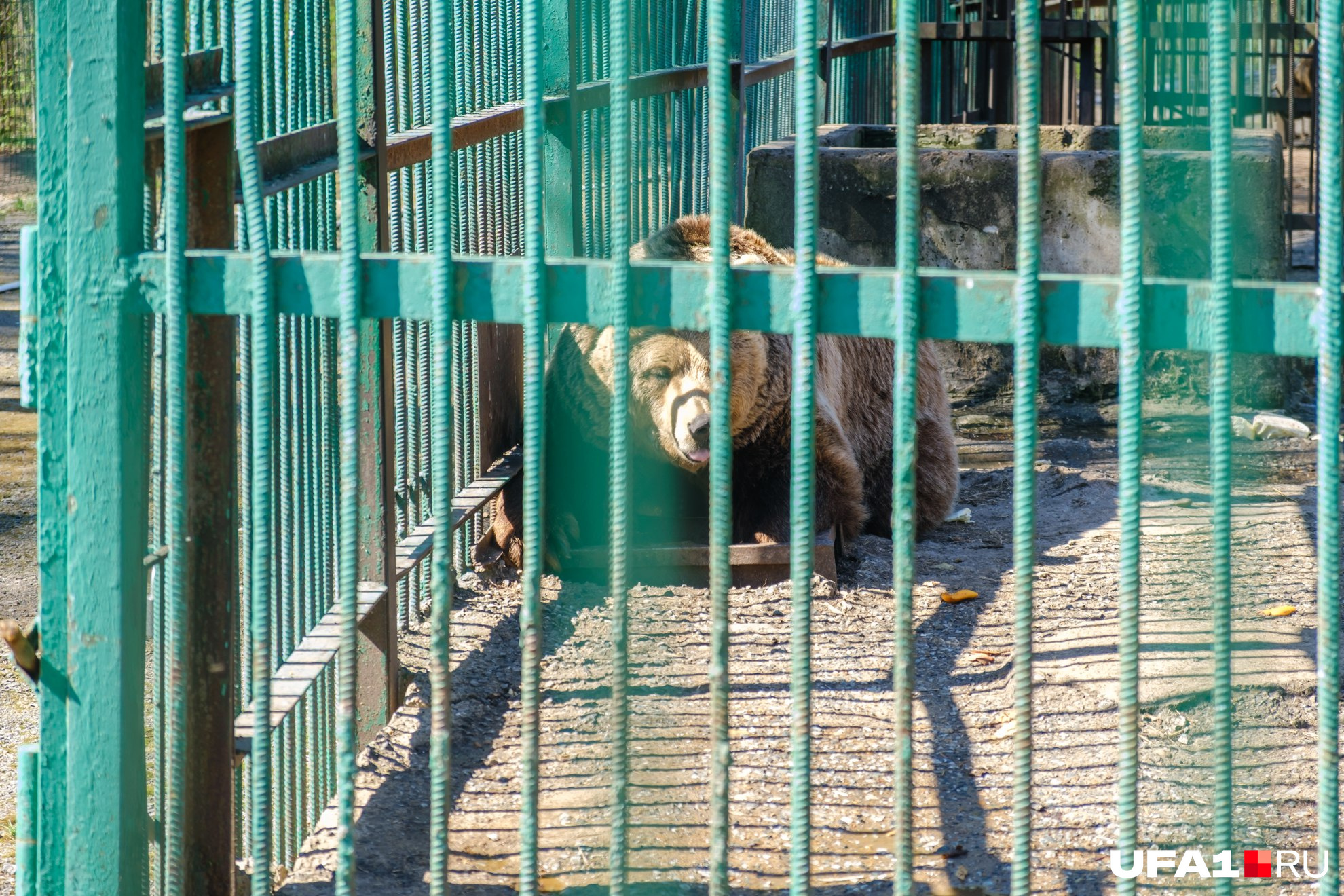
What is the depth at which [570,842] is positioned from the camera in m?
3.21

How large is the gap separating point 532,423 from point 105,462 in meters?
0.63

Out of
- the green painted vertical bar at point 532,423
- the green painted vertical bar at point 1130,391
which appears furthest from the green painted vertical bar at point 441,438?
the green painted vertical bar at point 1130,391

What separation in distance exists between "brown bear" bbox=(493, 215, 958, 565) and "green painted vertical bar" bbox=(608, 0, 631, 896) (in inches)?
110

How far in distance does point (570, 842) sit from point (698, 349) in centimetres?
217

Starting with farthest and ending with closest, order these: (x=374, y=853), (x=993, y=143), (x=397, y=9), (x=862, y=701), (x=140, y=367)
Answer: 1. (x=993, y=143)
2. (x=397, y=9)
3. (x=862, y=701)
4. (x=374, y=853)
5. (x=140, y=367)

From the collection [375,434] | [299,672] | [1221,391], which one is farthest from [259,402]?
[375,434]

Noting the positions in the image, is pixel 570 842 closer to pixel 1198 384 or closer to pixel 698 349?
pixel 698 349

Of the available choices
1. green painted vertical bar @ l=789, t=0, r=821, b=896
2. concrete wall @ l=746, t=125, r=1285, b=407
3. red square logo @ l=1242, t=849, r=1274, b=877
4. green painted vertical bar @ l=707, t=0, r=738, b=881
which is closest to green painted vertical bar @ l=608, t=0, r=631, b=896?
green painted vertical bar @ l=707, t=0, r=738, b=881

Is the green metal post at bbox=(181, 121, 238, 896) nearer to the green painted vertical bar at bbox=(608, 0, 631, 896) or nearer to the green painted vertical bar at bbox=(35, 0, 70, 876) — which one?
the green painted vertical bar at bbox=(35, 0, 70, 876)

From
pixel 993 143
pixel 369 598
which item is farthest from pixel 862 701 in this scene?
pixel 993 143

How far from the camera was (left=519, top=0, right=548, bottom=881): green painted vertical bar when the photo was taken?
74.9 inches

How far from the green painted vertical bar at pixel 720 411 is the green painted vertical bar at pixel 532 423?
9.0 inches

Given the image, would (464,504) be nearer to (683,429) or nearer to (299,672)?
(683,429)

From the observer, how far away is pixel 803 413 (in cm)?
189
